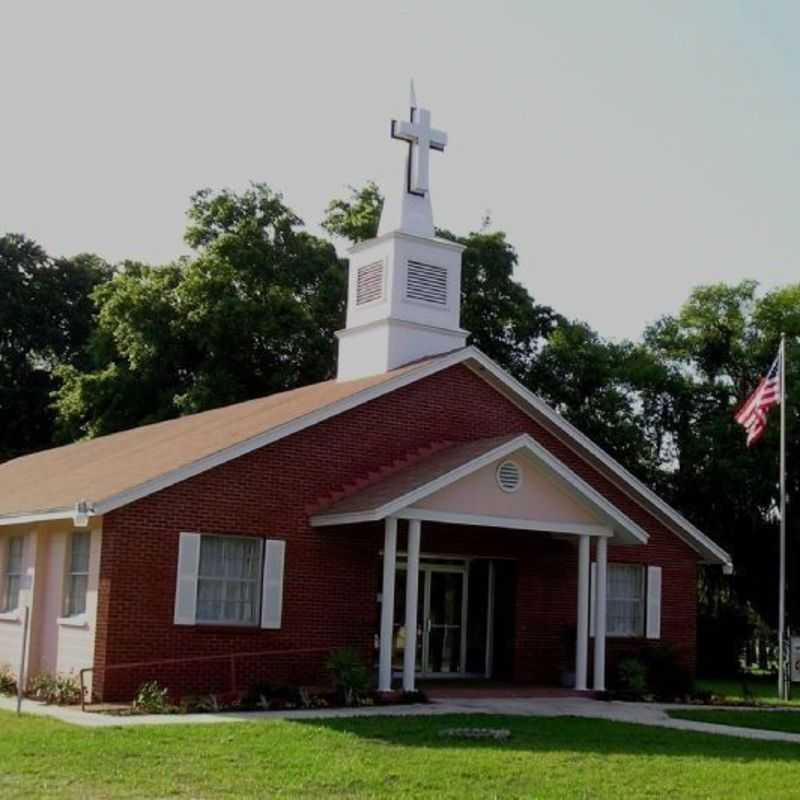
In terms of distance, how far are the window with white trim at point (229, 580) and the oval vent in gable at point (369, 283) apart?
6051mm

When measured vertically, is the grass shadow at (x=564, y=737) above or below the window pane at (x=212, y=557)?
below

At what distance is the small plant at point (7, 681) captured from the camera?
20.7m

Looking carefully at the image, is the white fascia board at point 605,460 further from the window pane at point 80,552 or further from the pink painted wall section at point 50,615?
the pink painted wall section at point 50,615

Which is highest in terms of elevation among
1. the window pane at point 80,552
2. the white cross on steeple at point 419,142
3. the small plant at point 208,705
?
the white cross on steeple at point 419,142

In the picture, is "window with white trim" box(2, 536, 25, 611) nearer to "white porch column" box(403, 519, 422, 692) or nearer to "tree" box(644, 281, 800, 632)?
"white porch column" box(403, 519, 422, 692)

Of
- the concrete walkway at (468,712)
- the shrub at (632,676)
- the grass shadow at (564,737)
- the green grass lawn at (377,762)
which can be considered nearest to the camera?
the green grass lawn at (377,762)

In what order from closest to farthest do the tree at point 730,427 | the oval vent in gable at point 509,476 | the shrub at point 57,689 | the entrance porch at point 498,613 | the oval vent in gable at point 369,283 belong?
the shrub at point 57,689 → the oval vent in gable at point 509,476 → the entrance porch at point 498,613 → the oval vent in gable at point 369,283 → the tree at point 730,427

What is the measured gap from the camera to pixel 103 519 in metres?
19.2

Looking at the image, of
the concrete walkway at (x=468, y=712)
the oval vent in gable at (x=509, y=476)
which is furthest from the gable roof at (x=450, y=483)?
the concrete walkway at (x=468, y=712)

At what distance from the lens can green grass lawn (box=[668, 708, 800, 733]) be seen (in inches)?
730

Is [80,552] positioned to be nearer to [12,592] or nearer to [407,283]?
[12,592]

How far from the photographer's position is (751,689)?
30.9 m

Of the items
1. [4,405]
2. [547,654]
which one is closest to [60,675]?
[547,654]

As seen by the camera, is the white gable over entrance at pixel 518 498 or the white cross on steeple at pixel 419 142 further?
the white cross on steeple at pixel 419 142
